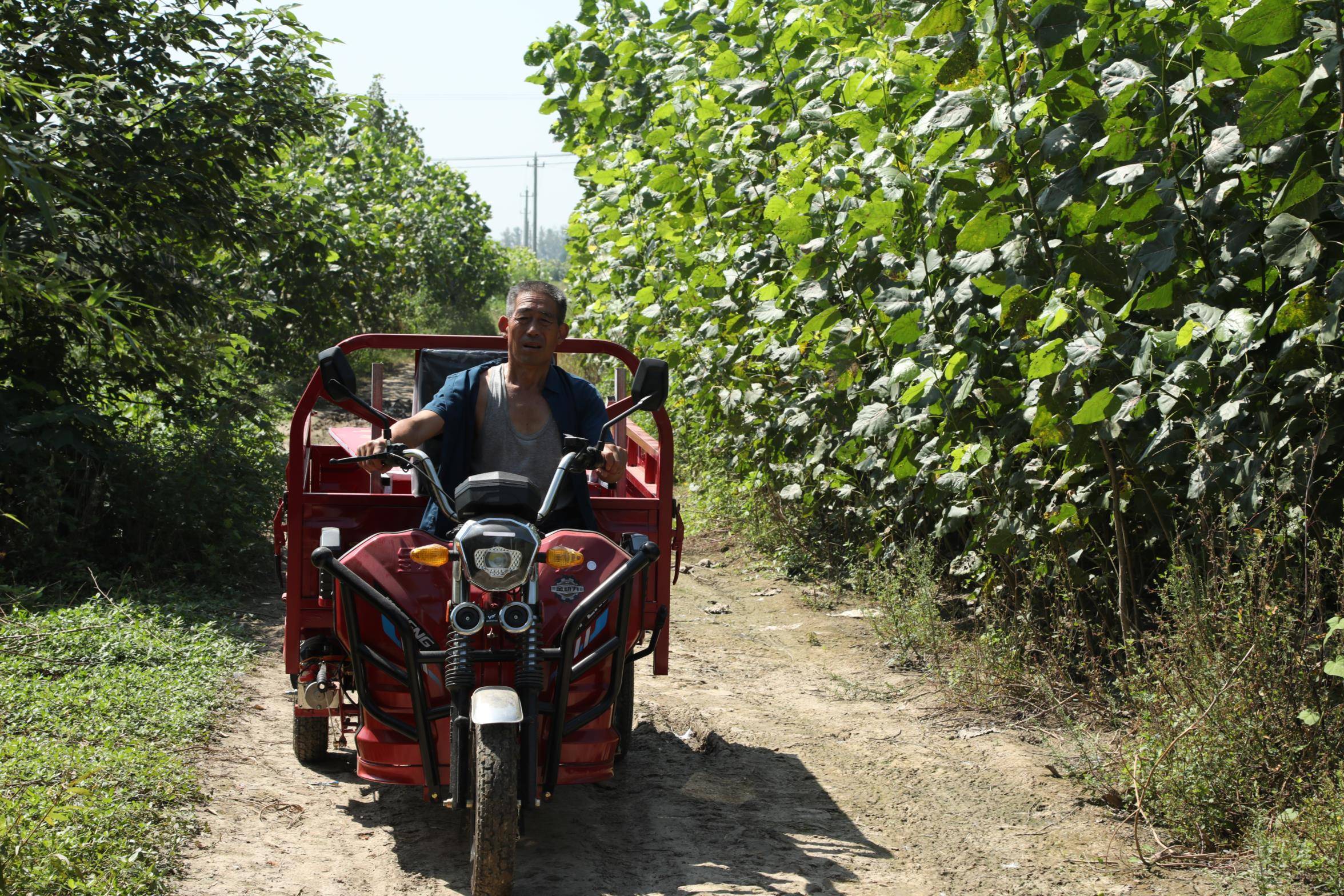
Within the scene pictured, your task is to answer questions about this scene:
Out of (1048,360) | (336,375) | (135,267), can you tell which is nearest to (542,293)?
(336,375)

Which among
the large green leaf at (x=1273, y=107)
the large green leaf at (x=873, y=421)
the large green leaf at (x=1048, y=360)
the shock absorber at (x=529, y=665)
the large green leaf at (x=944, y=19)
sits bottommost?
the shock absorber at (x=529, y=665)

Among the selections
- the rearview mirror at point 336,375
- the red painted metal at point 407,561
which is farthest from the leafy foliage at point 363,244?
the rearview mirror at point 336,375

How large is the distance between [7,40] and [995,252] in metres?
5.81

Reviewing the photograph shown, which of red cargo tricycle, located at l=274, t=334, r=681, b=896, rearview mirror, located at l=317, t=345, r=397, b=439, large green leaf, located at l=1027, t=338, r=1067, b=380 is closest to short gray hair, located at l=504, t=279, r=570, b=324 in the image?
red cargo tricycle, located at l=274, t=334, r=681, b=896

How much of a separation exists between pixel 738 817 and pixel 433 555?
164 cm

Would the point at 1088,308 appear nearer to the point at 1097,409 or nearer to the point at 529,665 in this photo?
the point at 1097,409

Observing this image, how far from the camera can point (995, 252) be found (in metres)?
5.13

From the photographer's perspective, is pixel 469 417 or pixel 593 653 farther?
pixel 469 417

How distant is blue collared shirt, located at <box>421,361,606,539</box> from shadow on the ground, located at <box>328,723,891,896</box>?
1.09 metres

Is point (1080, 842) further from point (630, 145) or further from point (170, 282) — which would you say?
point (630, 145)

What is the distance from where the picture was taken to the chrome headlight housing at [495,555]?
392 cm

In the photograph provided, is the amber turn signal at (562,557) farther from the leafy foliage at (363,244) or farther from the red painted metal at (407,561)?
the leafy foliage at (363,244)

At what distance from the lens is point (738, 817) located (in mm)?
4789

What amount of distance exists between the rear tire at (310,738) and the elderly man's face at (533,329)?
A: 1.61m
